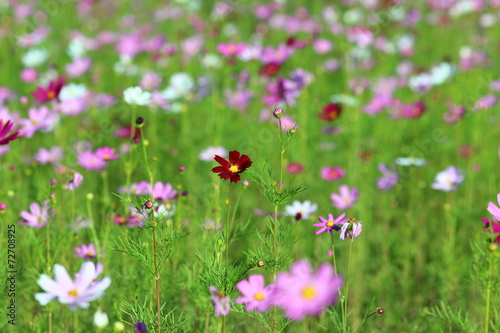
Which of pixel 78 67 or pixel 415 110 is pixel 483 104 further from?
pixel 78 67

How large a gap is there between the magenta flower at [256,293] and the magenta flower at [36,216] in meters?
0.70

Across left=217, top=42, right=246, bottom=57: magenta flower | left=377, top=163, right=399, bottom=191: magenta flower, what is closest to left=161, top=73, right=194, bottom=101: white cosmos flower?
left=217, top=42, right=246, bottom=57: magenta flower

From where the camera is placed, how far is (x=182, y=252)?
1.67 metres

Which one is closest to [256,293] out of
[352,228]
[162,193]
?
[352,228]

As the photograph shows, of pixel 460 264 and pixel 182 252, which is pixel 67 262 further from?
pixel 460 264

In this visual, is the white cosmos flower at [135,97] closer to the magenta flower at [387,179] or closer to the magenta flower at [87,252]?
the magenta flower at [87,252]

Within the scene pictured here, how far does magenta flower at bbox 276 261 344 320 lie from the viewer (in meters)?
0.79

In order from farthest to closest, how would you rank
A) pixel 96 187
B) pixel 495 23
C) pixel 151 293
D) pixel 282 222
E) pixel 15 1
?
pixel 15 1
pixel 495 23
pixel 96 187
pixel 151 293
pixel 282 222

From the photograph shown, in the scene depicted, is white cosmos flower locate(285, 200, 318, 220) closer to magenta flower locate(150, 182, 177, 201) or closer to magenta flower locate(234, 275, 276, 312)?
magenta flower locate(150, 182, 177, 201)

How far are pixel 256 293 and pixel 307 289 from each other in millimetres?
261

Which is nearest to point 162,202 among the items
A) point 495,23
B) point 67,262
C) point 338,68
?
point 67,262

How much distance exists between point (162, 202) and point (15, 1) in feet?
15.5

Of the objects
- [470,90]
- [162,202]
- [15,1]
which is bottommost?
[15,1]

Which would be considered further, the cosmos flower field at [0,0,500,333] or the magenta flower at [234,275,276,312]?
the cosmos flower field at [0,0,500,333]
